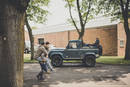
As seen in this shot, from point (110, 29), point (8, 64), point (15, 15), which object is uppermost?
point (110, 29)

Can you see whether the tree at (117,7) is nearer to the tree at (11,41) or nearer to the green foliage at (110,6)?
the green foliage at (110,6)

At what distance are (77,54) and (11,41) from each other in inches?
353

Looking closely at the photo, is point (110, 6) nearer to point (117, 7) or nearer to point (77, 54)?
point (117, 7)

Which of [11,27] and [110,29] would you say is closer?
[11,27]

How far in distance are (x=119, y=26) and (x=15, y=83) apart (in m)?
22.9

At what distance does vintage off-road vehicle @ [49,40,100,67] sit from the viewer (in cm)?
1174

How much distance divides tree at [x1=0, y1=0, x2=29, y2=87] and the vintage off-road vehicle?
8457mm

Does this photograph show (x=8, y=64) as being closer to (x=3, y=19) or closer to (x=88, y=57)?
(x=3, y=19)

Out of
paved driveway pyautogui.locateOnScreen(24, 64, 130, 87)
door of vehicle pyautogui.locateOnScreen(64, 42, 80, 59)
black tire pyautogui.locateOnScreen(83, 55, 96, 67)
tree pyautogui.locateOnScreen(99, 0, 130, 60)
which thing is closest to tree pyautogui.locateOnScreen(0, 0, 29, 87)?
paved driveway pyautogui.locateOnScreen(24, 64, 130, 87)

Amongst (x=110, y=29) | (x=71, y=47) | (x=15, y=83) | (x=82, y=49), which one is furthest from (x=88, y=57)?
(x=110, y=29)

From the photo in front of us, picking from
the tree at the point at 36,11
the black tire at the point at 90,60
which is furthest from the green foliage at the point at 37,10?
the black tire at the point at 90,60

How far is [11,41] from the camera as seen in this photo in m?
3.22

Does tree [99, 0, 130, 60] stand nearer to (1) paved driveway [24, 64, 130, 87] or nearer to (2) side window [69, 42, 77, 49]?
(2) side window [69, 42, 77, 49]

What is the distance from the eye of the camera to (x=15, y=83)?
338 cm
